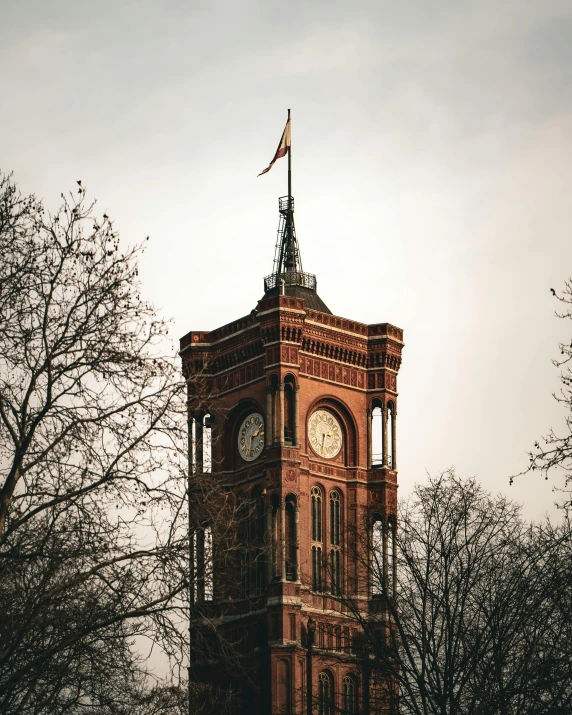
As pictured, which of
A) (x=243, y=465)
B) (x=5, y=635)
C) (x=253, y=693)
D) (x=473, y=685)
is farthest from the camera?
(x=243, y=465)

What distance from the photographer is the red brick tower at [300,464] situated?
7094cm

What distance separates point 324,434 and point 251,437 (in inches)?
137

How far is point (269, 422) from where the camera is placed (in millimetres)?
74125

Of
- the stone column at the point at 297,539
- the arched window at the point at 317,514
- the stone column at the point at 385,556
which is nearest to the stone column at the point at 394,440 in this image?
the stone column at the point at 385,556

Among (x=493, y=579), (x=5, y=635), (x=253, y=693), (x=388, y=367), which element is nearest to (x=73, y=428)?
(x=5, y=635)

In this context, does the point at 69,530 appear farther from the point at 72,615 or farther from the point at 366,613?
the point at 366,613

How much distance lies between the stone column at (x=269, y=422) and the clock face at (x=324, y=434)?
241cm

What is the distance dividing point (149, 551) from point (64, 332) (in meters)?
3.60

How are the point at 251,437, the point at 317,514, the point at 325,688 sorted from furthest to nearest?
1. the point at 251,437
2. the point at 317,514
3. the point at 325,688

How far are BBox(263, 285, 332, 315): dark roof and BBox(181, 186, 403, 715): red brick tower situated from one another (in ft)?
0.27

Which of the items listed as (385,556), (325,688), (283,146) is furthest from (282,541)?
(283,146)

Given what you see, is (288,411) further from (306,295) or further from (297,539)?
(306,295)

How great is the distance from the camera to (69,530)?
80.0ft

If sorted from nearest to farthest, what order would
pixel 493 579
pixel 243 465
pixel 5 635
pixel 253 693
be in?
pixel 5 635 → pixel 493 579 → pixel 253 693 → pixel 243 465
